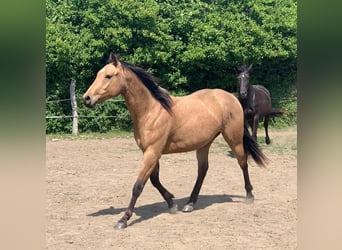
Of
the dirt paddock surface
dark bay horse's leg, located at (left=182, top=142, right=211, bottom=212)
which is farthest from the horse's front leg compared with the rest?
dark bay horse's leg, located at (left=182, top=142, right=211, bottom=212)

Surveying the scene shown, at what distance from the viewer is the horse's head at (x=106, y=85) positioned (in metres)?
4.31

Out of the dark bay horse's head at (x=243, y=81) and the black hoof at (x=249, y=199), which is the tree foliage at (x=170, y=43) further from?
Result: the black hoof at (x=249, y=199)

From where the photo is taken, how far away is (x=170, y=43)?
521 inches

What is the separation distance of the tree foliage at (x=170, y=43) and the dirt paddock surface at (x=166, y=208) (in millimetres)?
3983

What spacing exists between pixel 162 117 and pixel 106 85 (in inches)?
29.7

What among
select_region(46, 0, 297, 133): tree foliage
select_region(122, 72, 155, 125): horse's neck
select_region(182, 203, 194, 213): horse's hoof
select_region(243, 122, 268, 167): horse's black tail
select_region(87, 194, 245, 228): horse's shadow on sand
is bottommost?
select_region(87, 194, 245, 228): horse's shadow on sand

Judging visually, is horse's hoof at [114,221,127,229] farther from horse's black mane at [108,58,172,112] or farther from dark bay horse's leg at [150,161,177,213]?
horse's black mane at [108,58,172,112]

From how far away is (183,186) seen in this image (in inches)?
248

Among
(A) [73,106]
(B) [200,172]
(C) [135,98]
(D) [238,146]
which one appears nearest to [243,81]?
(D) [238,146]

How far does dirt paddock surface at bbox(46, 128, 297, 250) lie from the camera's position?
13.0 ft

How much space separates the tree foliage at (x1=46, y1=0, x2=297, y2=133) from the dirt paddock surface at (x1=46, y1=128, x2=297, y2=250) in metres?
3.98

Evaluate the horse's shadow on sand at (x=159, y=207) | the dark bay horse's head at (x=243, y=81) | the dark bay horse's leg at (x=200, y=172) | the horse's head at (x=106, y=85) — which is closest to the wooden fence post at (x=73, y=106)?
the dark bay horse's head at (x=243, y=81)

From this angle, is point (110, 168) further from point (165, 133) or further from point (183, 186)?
point (165, 133)
